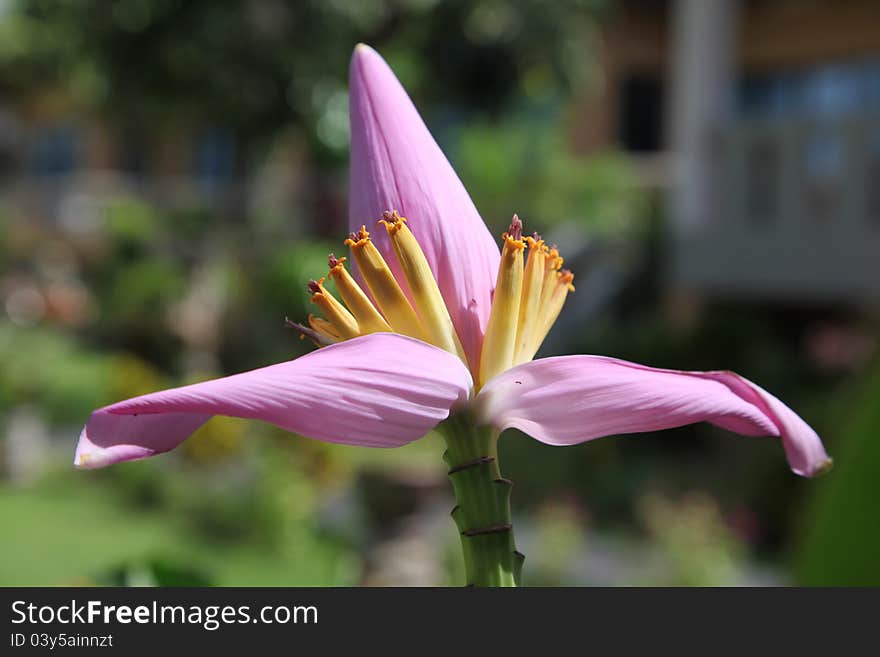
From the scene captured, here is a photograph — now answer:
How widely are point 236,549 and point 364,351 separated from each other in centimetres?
625

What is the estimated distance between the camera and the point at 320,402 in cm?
29

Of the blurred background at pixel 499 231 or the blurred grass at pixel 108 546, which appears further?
the blurred background at pixel 499 231

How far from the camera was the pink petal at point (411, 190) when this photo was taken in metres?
0.38

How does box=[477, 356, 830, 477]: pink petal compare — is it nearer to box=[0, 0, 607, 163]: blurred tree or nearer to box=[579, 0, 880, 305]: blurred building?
box=[579, 0, 880, 305]: blurred building

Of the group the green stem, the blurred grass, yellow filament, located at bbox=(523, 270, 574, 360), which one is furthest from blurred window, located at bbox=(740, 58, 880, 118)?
the green stem

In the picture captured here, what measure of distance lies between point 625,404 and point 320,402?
10 centimetres

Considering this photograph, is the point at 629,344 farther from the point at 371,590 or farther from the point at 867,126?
the point at 371,590

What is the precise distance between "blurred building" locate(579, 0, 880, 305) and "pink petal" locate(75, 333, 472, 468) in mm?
6173

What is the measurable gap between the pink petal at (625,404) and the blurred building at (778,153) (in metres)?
6.14

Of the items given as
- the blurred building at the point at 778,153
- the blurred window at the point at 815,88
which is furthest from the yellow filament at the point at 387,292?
the blurred window at the point at 815,88

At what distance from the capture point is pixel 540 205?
9648 mm

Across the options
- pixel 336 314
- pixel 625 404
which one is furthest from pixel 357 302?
pixel 625 404

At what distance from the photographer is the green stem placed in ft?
1.06

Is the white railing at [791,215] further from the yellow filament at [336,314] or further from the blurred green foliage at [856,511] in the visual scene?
the yellow filament at [336,314]
